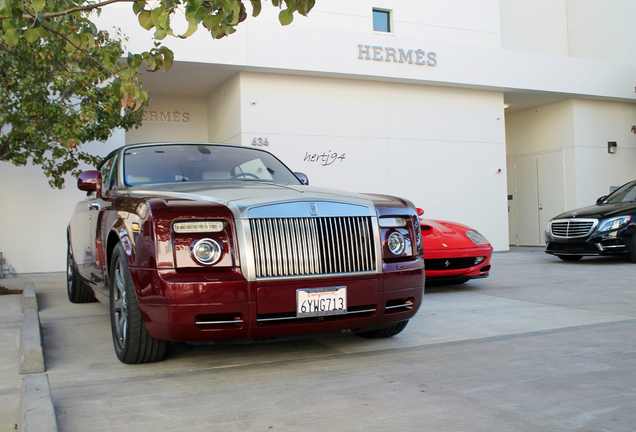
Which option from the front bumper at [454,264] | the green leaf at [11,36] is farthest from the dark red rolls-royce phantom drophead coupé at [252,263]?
the front bumper at [454,264]

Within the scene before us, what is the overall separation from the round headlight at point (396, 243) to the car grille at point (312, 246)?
0.58 ft

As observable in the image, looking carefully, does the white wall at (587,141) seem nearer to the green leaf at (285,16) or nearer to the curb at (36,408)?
the green leaf at (285,16)

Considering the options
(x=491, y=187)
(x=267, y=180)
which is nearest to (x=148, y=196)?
(x=267, y=180)

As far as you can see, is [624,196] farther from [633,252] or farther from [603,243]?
[603,243]

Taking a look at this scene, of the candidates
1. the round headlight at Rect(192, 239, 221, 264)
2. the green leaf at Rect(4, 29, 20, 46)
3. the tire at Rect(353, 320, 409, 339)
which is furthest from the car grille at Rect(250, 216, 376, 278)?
the green leaf at Rect(4, 29, 20, 46)

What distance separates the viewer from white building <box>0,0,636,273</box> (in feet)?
38.5

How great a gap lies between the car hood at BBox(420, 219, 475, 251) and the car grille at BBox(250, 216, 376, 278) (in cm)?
332

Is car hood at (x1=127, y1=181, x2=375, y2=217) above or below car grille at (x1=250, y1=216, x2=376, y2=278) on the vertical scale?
above

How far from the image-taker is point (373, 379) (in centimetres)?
334

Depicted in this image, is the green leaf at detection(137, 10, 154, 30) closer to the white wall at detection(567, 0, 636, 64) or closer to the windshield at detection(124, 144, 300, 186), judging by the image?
the windshield at detection(124, 144, 300, 186)

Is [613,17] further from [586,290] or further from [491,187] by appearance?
[586,290]

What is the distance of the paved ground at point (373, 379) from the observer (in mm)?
2688

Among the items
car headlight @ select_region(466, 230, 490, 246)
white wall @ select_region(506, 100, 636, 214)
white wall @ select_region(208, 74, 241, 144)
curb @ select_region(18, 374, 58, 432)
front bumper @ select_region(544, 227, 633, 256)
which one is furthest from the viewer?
white wall @ select_region(506, 100, 636, 214)

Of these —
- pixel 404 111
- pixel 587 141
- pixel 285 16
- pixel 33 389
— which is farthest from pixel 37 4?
pixel 587 141
